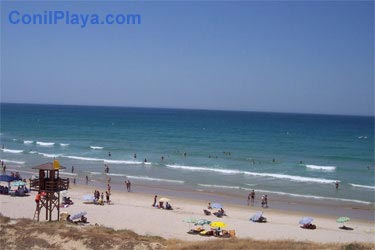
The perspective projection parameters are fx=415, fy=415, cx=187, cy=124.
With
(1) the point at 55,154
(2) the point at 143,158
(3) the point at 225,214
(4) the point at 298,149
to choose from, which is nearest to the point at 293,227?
(3) the point at 225,214

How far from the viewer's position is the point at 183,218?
79.1 feet

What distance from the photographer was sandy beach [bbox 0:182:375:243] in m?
21.1

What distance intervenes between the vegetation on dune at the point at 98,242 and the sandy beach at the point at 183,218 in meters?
3.88

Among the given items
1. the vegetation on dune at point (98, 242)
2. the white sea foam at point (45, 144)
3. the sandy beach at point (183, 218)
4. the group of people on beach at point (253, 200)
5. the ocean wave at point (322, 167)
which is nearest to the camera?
the vegetation on dune at point (98, 242)

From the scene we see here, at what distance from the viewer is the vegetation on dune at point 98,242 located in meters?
15.2

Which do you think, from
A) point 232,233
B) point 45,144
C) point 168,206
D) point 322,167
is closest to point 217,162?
point 322,167

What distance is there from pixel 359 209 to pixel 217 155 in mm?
26044

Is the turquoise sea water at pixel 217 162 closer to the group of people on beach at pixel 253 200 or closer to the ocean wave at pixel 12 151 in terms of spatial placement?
the ocean wave at pixel 12 151

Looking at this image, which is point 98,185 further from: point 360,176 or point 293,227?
point 360,176

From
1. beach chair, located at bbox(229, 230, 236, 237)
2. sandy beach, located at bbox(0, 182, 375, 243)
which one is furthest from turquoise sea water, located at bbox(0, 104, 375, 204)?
beach chair, located at bbox(229, 230, 236, 237)

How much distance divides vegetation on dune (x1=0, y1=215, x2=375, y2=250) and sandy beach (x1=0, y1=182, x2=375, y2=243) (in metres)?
3.88

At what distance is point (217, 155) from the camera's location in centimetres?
5381

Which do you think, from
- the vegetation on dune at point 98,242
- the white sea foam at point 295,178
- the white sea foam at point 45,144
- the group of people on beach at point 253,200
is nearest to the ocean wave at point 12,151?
the white sea foam at point 45,144

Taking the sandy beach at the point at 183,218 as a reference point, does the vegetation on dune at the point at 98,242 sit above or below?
above
